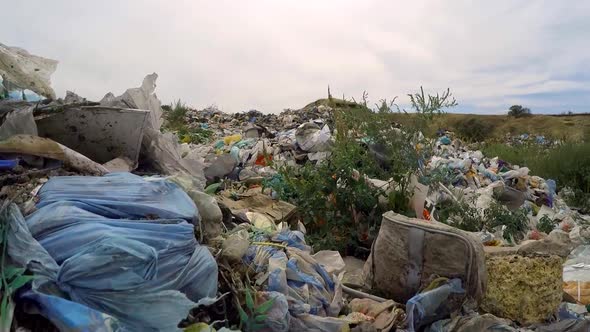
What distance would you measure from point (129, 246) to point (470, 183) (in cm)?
602

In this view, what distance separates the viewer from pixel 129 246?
1.78m

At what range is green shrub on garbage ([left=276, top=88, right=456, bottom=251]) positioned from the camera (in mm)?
4176

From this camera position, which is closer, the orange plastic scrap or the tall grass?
the orange plastic scrap

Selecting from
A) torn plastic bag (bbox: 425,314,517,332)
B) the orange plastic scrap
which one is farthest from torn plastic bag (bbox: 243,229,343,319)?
the orange plastic scrap

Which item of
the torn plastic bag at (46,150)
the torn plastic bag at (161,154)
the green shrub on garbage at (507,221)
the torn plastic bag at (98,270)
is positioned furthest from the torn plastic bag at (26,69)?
the green shrub on garbage at (507,221)

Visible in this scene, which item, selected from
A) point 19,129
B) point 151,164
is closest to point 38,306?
point 19,129

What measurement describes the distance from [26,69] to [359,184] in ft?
8.57

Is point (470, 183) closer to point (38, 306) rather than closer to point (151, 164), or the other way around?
point (151, 164)

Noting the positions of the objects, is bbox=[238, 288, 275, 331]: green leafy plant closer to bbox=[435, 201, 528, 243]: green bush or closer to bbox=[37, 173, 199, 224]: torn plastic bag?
bbox=[37, 173, 199, 224]: torn plastic bag

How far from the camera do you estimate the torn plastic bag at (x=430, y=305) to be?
2475 mm

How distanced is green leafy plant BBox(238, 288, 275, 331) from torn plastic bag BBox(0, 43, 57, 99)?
7.62ft

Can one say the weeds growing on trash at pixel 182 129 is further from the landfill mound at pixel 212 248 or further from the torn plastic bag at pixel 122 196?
the torn plastic bag at pixel 122 196

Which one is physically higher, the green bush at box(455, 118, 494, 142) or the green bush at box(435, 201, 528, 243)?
the green bush at box(455, 118, 494, 142)

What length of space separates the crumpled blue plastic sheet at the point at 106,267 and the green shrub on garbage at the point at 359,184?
6.70 feet
